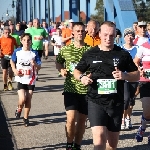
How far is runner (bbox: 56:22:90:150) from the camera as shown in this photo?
7262mm

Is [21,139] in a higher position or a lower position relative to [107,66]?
lower

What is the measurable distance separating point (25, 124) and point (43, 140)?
1.31 metres

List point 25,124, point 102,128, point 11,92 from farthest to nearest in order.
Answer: point 11,92 → point 25,124 → point 102,128

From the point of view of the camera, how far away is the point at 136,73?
20.3ft

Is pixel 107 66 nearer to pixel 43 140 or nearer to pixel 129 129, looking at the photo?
pixel 43 140

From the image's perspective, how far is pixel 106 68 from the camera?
19.7 feet

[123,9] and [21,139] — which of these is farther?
[123,9]

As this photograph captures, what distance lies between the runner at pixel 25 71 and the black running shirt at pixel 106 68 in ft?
12.0

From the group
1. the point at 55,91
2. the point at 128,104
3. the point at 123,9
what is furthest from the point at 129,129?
the point at 123,9

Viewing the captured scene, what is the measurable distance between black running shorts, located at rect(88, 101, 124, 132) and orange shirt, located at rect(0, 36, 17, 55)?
8.94 meters

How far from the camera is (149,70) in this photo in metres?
8.18

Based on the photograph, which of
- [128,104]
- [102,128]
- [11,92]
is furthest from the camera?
[11,92]

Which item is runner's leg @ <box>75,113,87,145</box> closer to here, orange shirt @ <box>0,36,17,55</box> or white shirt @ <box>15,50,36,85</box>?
white shirt @ <box>15,50,36,85</box>

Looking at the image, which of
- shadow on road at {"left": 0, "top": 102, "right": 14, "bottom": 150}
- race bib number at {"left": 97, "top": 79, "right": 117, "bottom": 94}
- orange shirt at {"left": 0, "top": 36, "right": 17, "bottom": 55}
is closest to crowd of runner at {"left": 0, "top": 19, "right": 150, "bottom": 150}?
race bib number at {"left": 97, "top": 79, "right": 117, "bottom": 94}
